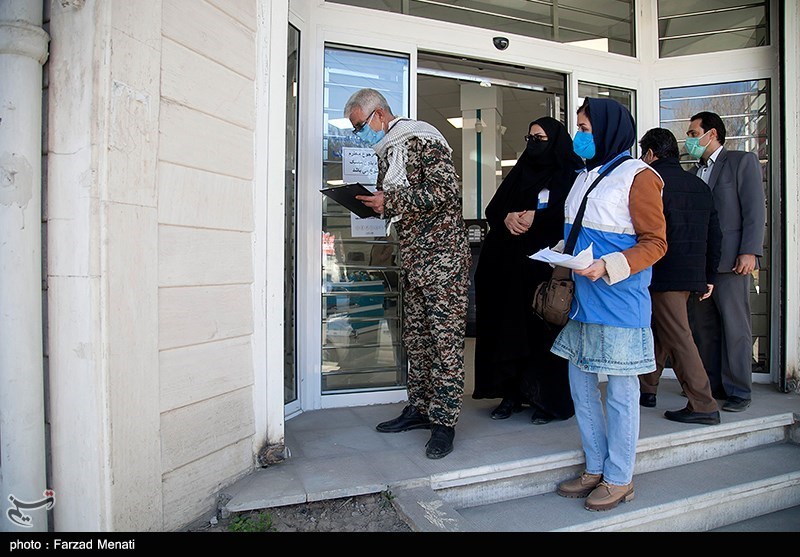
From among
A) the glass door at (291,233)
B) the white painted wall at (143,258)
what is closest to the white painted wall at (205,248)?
the white painted wall at (143,258)

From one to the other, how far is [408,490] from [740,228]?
8.81 ft

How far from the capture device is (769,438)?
312 cm

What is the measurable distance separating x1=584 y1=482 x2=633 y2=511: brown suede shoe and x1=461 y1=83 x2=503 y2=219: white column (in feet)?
18.3

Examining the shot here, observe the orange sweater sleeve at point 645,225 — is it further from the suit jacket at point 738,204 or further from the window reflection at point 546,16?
the window reflection at point 546,16

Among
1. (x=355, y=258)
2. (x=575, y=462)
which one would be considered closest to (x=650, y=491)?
(x=575, y=462)

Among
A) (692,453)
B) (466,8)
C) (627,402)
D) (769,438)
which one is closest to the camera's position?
(627,402)

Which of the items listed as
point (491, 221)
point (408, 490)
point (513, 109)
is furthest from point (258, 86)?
point (513, 109)

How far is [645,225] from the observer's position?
2088mm

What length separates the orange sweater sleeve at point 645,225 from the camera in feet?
6.80

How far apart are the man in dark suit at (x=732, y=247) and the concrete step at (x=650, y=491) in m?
0.45

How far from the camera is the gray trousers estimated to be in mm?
3361

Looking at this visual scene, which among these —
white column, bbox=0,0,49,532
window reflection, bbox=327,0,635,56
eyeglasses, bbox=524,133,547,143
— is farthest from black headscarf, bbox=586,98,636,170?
white column, bbox=0,0,49,532

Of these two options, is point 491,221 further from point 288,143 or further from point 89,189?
point 89,189

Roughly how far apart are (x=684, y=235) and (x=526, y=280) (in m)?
0.93
